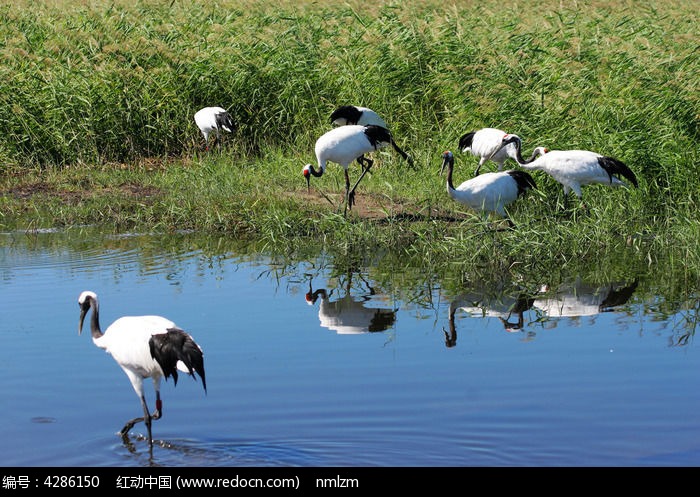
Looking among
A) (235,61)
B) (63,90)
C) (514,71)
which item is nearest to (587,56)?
(514,71)

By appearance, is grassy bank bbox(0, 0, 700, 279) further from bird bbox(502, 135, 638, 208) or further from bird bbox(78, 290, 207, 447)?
bird bbox(78, 290, 207, 447)

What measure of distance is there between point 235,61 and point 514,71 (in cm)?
388

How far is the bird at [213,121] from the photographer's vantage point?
13453 millimetres

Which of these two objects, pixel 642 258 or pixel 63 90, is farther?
pixel 63 90

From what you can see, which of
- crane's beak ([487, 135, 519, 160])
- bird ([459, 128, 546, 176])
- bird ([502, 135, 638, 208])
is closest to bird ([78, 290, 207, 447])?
bird ([502, 135, 638, 208])

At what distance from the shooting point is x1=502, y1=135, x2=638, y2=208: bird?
407 inches

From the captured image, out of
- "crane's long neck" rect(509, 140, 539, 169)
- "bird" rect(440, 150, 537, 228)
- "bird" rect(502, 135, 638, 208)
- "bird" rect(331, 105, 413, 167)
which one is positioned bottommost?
"bird" rect(440, 150, 537, 228)

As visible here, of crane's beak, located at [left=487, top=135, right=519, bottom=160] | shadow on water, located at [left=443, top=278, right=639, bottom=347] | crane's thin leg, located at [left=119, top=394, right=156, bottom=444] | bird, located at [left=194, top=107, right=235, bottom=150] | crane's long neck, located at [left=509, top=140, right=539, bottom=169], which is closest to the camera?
crane's thin leg, located at [left=119, top=394, right=156, bottom=444]

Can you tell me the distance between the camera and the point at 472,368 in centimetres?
659

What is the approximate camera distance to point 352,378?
252 inches

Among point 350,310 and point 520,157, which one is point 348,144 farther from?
point 350,310

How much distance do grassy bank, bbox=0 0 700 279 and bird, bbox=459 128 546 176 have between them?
33 cm
